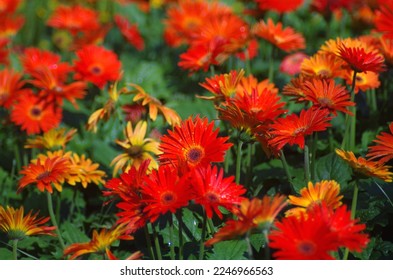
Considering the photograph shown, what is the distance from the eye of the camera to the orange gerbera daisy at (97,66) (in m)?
2.51

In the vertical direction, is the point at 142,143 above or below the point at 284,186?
above

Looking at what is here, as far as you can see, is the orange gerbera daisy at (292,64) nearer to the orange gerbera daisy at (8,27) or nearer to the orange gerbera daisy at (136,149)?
the orange gerbera daisy at (136,149)

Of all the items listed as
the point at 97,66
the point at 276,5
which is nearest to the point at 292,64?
the point at 276,5

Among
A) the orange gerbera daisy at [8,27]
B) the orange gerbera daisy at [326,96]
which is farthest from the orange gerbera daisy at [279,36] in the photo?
the orange gerbera daisy at [8,27]

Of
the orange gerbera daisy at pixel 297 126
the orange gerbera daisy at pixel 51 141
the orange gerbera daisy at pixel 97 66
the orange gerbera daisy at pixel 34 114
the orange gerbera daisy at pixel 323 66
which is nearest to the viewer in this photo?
the orange gerbera daisy at pixel 297 126

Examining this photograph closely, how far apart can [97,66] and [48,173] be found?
723 mm

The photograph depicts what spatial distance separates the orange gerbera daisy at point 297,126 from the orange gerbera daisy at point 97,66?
0.94m

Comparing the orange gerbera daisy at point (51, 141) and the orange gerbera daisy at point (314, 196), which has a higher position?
the orange gerbera daisy at point (314, 196)

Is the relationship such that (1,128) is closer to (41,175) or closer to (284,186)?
(41,175)

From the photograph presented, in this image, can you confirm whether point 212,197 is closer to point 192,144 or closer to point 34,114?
point 192,144

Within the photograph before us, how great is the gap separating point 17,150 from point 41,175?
0.65 metres

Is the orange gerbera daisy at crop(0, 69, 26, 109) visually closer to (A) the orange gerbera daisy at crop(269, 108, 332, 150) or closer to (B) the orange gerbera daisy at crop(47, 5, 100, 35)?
(B) the orange gerbera daisy at crop(47, 5, 100, 35)

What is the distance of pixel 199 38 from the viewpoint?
2.67 metres
